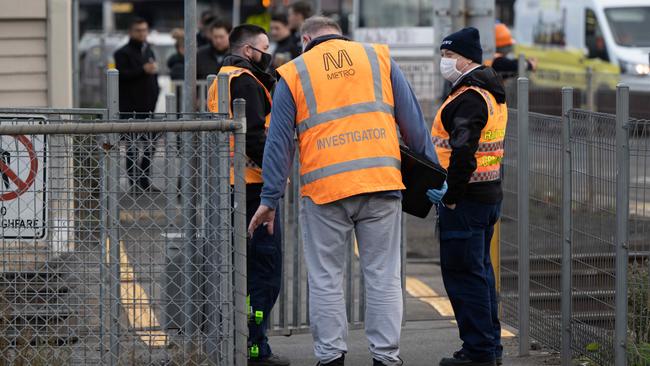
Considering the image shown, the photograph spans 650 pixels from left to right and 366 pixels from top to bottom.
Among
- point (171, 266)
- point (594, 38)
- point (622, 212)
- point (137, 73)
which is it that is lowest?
point (171, 266)

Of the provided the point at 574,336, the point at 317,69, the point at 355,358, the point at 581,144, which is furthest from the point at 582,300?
the point at 317,69

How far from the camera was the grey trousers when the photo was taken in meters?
6.41

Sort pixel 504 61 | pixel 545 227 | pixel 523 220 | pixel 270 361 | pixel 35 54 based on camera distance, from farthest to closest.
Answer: pixel 504 61 < pixel 35 54 < pixel 523 220 < pixel 545 227 < pixel 270 361

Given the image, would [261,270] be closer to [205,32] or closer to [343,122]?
[343,122]

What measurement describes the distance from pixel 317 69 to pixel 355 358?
196 cm

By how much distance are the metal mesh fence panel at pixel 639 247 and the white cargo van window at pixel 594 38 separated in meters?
17.6

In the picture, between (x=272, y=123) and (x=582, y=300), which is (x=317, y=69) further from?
(x=582, y=300)

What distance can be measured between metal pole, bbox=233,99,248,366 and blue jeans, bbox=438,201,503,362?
4.79 feet

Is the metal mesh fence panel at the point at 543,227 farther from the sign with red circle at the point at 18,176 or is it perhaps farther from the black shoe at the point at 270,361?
the sign with red circle at the point at 18,176

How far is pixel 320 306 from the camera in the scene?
643cm

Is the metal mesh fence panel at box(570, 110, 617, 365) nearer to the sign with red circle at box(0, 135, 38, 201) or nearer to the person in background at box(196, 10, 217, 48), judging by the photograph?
the sign with red circle at box(0, 135, 38, 201)

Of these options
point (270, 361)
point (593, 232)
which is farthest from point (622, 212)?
point (270, 361)

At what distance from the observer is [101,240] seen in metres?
5.91

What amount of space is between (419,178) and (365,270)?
55 centimetres
